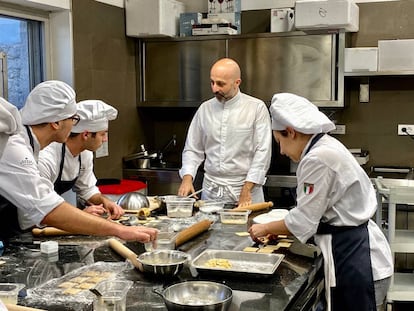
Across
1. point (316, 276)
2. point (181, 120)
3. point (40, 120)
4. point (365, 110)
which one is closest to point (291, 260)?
point (316, 276)

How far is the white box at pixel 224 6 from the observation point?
4668 millimetres

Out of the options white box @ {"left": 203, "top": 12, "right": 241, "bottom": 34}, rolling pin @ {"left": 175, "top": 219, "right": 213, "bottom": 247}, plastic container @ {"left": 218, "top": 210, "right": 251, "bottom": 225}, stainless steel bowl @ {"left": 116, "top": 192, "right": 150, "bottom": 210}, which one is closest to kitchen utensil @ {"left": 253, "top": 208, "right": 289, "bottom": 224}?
plastic container @ {"left": 218, "top": 210, "right": 251, "bottom": 225}

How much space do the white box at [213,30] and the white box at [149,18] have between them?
235 mm

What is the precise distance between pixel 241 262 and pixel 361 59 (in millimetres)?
2696

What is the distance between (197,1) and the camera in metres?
5.06

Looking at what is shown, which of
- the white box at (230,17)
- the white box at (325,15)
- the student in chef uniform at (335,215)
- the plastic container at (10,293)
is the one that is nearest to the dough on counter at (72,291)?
the plastic container at (10,293)

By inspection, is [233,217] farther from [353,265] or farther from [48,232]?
[48,232]

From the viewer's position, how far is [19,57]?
396 centimetres

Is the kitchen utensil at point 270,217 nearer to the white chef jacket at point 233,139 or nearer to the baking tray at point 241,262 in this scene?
the baking tray at point 241,262

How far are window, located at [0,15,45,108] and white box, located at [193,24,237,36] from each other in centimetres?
126

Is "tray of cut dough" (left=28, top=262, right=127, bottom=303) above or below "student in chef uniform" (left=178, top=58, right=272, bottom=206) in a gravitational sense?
below

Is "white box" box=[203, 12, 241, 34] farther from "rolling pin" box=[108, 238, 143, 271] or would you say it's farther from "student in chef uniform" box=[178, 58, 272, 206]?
"rolling pin" box=[108, 238, 143, 271]

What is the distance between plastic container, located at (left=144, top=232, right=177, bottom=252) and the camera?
2.21 meters

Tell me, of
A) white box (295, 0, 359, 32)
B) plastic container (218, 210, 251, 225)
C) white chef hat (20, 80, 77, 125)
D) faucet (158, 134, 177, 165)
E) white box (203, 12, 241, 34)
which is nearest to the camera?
white chef hat (20, 80, 77, 125)
